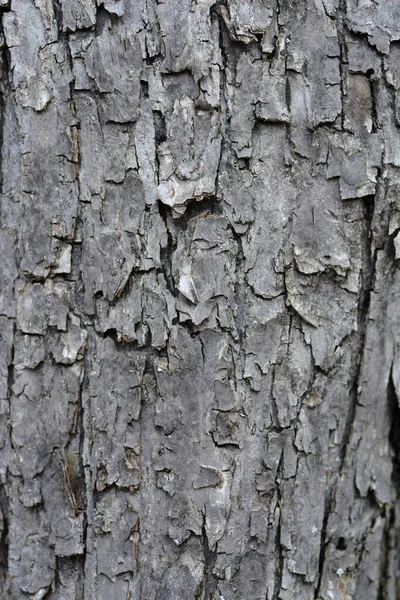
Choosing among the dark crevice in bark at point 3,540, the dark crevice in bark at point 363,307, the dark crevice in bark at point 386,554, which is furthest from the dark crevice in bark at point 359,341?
the dark crevice in bark at point 3,540

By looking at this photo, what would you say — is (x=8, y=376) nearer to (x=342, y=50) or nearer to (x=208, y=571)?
(x=208, y=571)

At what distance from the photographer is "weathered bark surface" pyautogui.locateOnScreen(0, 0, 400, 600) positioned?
112cm

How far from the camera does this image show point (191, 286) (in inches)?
45.1

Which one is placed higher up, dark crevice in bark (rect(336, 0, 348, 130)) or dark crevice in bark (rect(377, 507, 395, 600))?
dark crevice in bark (rect(336, 0, 348, 130))

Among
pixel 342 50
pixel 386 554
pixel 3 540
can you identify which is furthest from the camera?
pixel 386 554

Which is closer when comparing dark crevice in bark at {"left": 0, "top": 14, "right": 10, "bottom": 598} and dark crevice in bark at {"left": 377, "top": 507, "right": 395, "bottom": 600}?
dark crevice in bark at {"left": 0, "top": 14, "right": 10, "bottom": 598}

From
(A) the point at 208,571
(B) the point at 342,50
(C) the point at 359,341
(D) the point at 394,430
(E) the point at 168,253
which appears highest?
(B) the point at 342,50

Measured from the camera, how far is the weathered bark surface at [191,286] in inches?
44.2

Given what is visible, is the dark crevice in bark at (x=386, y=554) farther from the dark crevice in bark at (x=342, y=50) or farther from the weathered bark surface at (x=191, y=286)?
the dark crevice in bark at (x=342, y=50)

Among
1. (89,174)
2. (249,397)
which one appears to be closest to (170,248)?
(89,174)

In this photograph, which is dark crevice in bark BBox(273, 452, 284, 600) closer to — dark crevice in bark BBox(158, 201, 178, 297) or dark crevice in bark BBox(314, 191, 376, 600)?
dark crevice in bark BBox(314, 191, 376, 600)

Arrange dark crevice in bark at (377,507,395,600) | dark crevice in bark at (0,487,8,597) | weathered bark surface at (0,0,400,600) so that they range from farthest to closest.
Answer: dark crevice in bark at (377,507,395,600) < dark crevice in bark at (0,487,8,597) < weathered bark surface at (0,0,400,600)

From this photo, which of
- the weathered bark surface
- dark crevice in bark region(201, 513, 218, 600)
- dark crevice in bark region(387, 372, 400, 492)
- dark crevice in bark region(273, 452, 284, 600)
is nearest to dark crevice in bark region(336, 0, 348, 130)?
the weathered bark surface

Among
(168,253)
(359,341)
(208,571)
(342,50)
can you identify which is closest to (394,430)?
(359,341)
